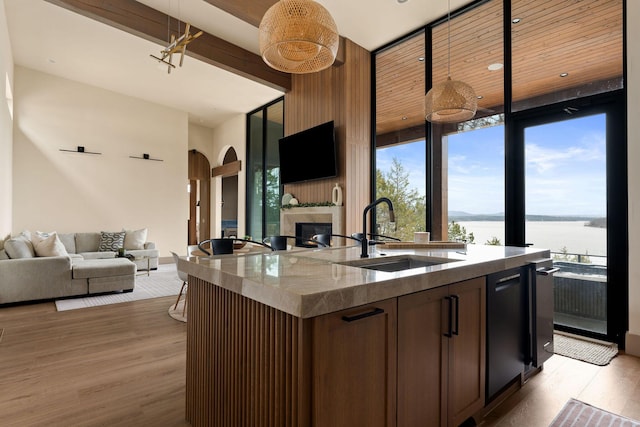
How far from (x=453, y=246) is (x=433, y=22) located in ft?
11.9

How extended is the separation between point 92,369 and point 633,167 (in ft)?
14.9

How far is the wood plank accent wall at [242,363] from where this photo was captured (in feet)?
3.46

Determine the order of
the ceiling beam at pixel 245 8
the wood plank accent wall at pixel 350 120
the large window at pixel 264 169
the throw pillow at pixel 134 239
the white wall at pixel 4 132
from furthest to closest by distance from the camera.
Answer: the large window at pixel 264 169
the throw pillow at pixel 134 239
the wood plank accent wall at pixel 350 120
the white wall at pixel 4 132
the ceiling beam at pixel 245 8

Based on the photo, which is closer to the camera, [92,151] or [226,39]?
[226,39]

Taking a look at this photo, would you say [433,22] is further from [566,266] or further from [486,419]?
[486,419]

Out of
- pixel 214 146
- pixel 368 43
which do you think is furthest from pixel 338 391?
pixel 214 146

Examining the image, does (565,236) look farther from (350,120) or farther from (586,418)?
(350,120)

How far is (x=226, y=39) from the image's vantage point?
5.53 m

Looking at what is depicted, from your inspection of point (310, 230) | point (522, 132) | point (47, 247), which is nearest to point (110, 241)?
point (47, 247)

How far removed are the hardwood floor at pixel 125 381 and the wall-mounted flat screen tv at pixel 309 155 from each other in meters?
3.24

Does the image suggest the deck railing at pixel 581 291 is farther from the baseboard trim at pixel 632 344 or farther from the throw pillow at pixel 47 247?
the throw pillow at pixel 47 247

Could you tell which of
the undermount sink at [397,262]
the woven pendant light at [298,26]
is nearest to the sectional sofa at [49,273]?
the woven pendant light at [298,26]

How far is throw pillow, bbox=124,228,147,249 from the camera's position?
7168 mm

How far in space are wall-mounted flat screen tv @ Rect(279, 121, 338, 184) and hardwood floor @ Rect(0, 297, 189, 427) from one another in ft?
10.4
